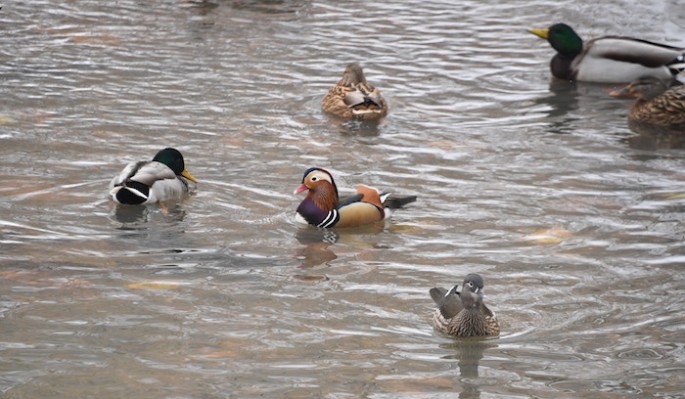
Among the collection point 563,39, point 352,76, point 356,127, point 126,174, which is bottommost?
point 356,127

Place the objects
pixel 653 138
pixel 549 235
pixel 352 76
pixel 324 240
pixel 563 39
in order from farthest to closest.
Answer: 1. pixel 563 39
2. pixel 352 76
3. pixel 653 138
4. pixel 324 240
5. pixel 549 235

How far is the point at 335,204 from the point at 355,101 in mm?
3751

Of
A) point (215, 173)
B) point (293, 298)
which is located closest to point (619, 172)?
point (215, 173)

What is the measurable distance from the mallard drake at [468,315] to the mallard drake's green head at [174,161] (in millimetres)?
3981

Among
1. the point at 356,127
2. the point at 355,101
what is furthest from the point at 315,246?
the point at 355,101

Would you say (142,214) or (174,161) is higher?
(174,161)

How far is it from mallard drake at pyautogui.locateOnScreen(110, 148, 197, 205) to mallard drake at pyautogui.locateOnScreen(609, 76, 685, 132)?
18.0ft

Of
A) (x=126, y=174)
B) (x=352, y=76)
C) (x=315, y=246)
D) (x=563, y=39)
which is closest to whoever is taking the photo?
(x=315, y=246)

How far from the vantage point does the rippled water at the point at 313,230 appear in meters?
8.25

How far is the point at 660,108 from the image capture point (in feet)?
50.0

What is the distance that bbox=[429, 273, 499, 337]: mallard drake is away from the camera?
872 centimetres

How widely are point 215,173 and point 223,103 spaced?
9.12 ft

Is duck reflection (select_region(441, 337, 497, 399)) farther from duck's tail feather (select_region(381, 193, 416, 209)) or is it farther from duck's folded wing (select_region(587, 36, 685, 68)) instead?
duck's folded wing (select_region(587, 36, 685, 68))

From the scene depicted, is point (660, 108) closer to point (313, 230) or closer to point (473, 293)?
point (313, 230)
